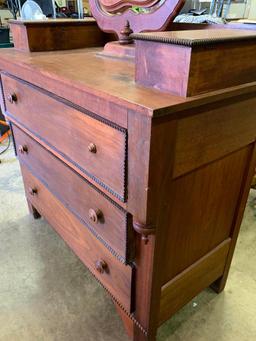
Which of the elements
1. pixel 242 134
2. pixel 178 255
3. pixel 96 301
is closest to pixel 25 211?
pixel 96 301

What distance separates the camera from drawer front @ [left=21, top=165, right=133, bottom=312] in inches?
36.2

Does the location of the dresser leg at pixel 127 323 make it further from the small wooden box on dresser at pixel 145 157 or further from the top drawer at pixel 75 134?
the top drawer at pixel 75 134

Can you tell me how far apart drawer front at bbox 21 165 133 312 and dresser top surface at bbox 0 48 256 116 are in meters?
0.50

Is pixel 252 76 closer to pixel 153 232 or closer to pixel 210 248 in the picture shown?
pixel 153 232

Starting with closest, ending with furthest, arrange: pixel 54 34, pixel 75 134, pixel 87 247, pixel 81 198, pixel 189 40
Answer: pixel 189 40 → pixel 75 134 → pixel 81 198 → pixel 87 247 → pixel 54 34

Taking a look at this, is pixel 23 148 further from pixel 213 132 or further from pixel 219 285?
pixel 219 285

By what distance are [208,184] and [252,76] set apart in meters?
0.30

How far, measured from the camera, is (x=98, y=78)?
75 cm

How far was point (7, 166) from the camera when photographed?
223 centimetres

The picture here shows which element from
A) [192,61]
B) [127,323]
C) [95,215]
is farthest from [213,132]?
[127,323]

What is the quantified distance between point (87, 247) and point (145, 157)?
59 centimetres

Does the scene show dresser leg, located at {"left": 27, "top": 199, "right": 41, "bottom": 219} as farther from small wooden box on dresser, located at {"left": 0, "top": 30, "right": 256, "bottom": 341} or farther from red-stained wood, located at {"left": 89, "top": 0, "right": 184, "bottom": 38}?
red-stained wood, located at {"left": 89, "top": 0, "right": 184, "bottom": 38}

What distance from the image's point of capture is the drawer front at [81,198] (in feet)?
2.65

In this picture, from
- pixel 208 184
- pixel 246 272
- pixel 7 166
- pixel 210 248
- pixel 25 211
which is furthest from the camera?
pixel 7 166
